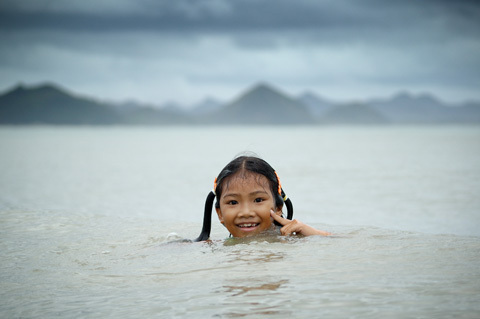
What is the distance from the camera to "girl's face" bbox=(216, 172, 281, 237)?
592cm

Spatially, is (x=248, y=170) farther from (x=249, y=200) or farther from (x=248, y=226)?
(x=248, y=226)

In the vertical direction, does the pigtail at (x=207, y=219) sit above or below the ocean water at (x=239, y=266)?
above

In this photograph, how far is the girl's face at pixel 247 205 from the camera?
5.92m

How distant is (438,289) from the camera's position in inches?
157

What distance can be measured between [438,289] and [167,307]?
74.5 inches

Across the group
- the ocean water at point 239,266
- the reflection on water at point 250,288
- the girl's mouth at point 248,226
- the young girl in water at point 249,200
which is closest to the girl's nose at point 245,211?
the young girl in water at point 249,200

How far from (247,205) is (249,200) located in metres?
0.06

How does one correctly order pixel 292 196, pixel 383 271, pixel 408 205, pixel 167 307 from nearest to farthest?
pixel 167 307
pixel 383 271
pixel 408 205
pixel 292 196

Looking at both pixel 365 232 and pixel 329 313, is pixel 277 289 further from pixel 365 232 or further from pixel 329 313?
pixel 365 232

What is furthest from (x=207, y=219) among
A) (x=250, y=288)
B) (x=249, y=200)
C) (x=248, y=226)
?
(x=250, y=288)

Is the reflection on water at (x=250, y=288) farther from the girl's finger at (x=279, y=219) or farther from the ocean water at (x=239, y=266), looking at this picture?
the girl's finger at (x=279, y=219)

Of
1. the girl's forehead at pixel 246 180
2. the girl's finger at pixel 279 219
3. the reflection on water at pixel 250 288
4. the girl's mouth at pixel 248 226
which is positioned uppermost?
the girl's forehead at pixel 246 180

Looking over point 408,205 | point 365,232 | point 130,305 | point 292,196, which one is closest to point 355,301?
point 130,305

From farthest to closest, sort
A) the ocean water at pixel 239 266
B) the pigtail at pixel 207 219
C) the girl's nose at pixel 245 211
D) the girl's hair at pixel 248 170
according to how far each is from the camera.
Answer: the pigtail at pixel 207 219 → the girl's hair at pixel 248 170 → the girl's nose at pixel 245 211 → the ocean water at pixel 239 266
